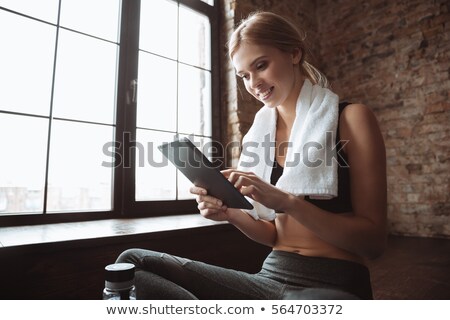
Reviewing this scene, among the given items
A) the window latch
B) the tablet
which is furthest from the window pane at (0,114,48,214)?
the tablet

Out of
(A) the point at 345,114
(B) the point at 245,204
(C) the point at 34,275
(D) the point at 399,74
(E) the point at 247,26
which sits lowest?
(C) the point at 34,275

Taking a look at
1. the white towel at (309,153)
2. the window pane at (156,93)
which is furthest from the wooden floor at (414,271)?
the window pane at (156,93)

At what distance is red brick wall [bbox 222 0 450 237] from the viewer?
118 inches

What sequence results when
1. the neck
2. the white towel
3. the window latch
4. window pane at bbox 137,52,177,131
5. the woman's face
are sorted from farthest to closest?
window pane at bbox 137,52,177,131
the window latch
the neck
the woman's face
the white towel

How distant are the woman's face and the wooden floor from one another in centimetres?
139

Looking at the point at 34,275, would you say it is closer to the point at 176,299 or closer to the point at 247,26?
the point at 176,299

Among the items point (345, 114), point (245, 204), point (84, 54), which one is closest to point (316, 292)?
point (245, 204)

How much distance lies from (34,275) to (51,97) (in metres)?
1.17

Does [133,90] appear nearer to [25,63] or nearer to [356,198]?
[25,63]

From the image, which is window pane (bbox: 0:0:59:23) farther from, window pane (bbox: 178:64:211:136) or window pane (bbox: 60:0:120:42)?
window pane (bbox: 178:64:211:136)

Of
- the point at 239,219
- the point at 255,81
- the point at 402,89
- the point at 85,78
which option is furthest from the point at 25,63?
the point at 402,89

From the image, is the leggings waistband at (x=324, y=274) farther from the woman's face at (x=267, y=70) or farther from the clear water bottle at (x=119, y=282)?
the woman's face at (x=267, y=70)

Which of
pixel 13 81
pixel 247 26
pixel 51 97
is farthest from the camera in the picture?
pixel 51 97

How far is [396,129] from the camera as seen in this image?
10.9ft
